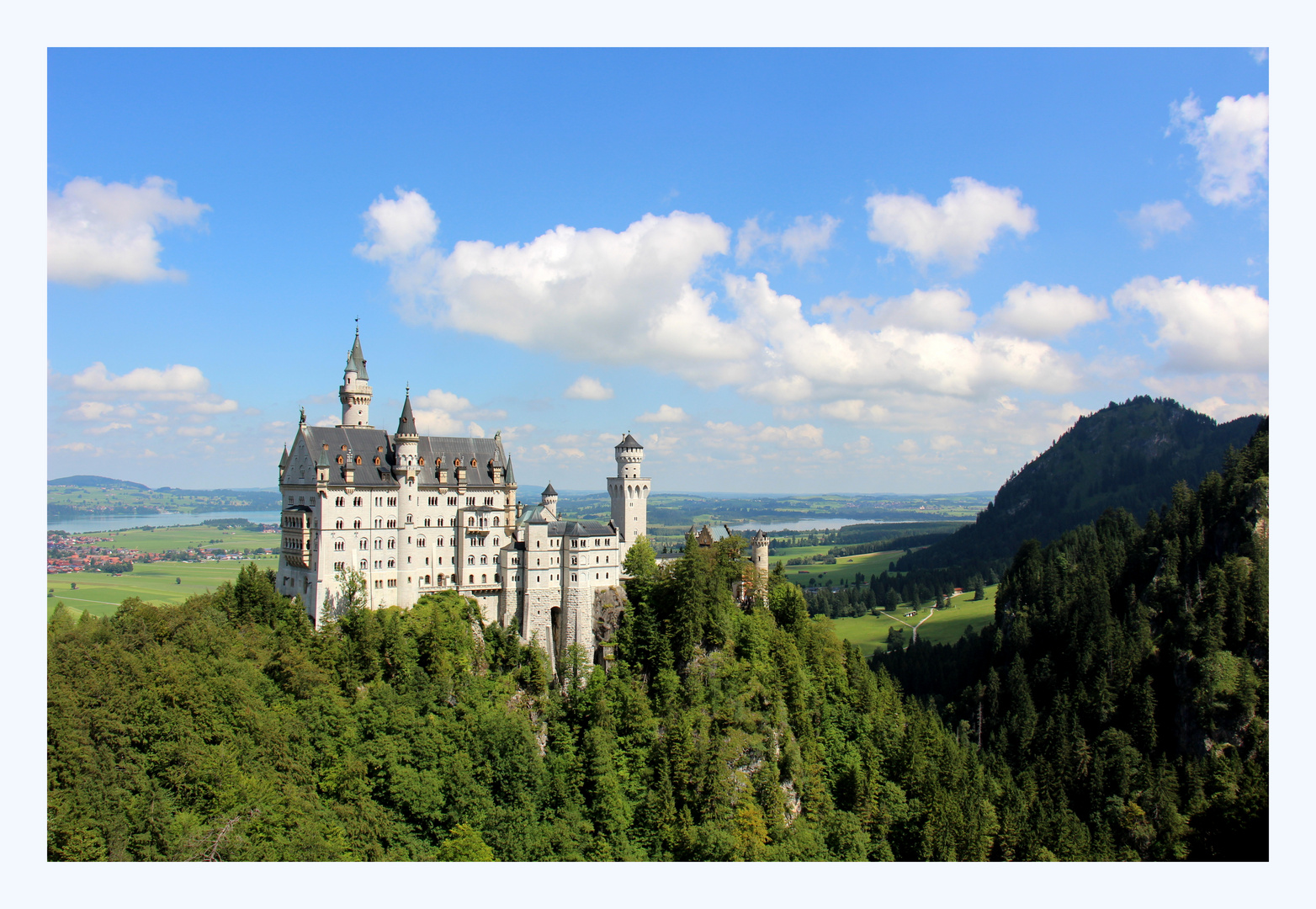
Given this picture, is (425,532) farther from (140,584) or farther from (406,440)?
(140,584)

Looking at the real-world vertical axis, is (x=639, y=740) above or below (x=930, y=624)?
above

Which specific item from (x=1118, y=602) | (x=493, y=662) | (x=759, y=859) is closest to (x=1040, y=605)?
(x=1118, y=602)

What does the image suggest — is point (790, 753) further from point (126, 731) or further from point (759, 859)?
point (126, 731)

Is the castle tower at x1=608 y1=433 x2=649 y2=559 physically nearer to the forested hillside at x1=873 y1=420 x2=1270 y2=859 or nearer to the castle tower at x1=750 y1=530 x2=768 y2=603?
the castle tower at x1=750 y1=530 x2=768 y2=603

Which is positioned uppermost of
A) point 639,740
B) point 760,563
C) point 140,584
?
point 760,563

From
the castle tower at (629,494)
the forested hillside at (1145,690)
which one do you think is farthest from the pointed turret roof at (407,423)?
the forested hillside at (1145,690)

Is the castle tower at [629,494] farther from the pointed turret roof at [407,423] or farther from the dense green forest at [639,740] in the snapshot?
the pointed turret roof at [407,423]

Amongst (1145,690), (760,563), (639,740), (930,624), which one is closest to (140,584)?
(639,740)
